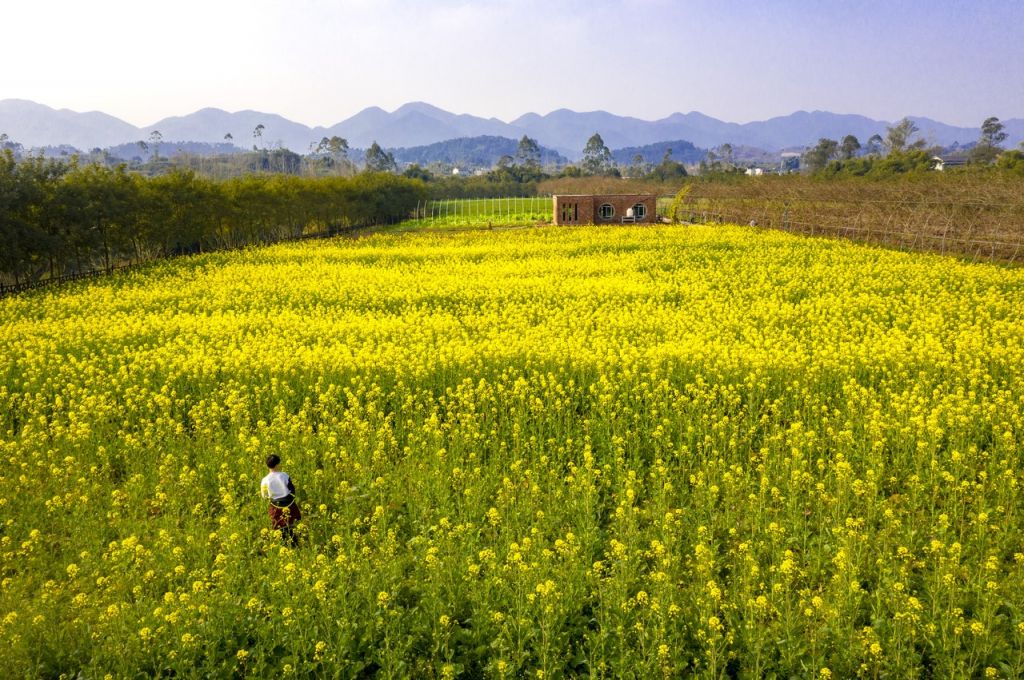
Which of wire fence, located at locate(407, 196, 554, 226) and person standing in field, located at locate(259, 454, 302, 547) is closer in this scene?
person standing in field, located at locate(259, 454, 302, 547)

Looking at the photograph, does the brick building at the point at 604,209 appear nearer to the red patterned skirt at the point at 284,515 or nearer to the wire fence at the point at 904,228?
the wire fence at the point at 904,228

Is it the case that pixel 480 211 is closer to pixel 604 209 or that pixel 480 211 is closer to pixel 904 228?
pixel 604 209

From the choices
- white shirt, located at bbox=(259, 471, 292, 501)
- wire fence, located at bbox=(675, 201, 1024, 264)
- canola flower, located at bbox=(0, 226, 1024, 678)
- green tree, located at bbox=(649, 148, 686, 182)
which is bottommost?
canola flower, located at bbox=(0, 226, 1024, 678)

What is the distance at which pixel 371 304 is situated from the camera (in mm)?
26406

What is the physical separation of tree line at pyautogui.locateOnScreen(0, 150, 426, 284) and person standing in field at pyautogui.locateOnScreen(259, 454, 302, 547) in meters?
30.7

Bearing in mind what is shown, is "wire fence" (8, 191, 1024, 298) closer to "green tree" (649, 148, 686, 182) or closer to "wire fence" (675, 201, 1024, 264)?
"wire fence" (675, 201, 1024, 264)

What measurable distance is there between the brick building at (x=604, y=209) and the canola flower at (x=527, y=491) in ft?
154

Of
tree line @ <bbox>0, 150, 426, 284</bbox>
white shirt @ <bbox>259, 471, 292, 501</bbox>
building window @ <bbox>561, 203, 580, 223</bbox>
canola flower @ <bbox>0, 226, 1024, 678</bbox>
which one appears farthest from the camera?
building window @ <bbox>561, 203, 580, 223</bbox>

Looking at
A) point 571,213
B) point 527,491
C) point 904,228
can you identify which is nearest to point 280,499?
point 527,491

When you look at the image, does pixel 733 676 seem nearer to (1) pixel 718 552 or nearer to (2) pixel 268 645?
(1) pixel 718 552

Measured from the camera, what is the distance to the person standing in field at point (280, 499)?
28.6 ft

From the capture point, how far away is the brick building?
228 feet

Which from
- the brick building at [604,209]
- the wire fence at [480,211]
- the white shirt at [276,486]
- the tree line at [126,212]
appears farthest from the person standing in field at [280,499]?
the wire fence at [480,211]

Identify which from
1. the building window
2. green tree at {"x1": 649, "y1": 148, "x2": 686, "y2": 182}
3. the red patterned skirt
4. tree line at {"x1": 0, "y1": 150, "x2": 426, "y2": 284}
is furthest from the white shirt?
green tree at {"x1": 649, "y1": 148, "x2": 686, "y2": 182}
